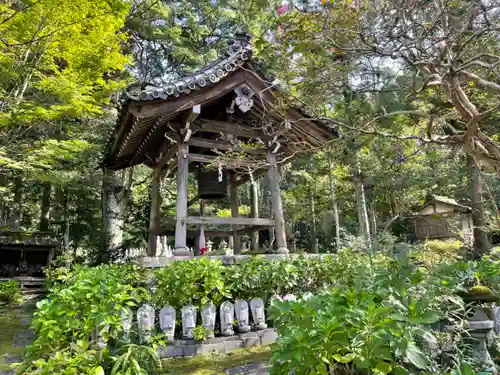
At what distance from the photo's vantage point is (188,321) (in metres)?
4.12

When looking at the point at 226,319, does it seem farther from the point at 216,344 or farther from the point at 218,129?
the point at 218,129

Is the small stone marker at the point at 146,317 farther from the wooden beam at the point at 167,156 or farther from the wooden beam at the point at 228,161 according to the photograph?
the wooden beam at the point at 167,156

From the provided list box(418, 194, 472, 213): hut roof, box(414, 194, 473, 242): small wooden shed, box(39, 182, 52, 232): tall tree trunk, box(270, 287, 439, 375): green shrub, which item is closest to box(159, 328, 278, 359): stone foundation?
box(270, 287, 439, 375): green shrub

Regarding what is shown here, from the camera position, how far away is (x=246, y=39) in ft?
21.9

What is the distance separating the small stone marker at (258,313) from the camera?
15.1 ft

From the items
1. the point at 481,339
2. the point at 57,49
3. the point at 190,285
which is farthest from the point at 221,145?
the point at 481,339

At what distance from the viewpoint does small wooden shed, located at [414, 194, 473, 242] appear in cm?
1656

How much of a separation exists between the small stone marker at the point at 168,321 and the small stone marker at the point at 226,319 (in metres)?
0.63

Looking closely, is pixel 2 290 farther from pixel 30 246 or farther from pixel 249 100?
pixel 249 100

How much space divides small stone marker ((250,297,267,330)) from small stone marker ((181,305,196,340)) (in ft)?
2.92

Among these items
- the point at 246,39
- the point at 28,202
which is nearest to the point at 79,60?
the point at 246,39

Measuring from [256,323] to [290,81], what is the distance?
328 centimetres

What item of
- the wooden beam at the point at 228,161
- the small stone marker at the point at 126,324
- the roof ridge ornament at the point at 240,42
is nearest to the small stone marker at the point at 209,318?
the small stone marker at the point at 126,324

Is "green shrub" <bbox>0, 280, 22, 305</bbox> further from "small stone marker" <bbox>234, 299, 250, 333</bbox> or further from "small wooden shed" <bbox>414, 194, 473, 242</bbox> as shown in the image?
"small wooden shed" <bbox>414, 194, 473, 242</bbox>
